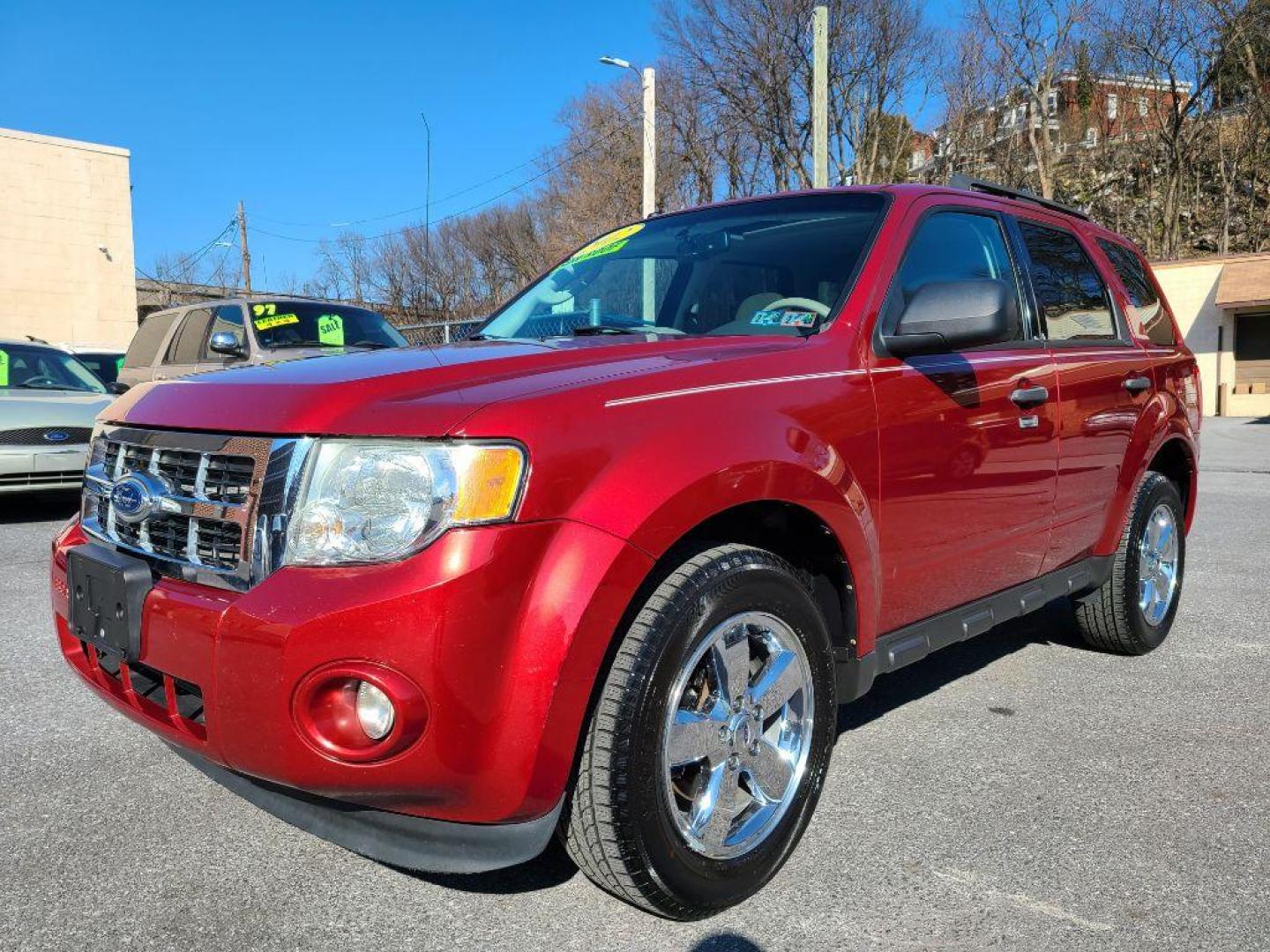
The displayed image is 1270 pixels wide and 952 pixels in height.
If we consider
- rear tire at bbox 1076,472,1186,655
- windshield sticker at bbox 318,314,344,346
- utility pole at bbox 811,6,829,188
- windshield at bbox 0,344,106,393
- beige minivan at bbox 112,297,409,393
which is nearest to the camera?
rear tire at bbox 1076,472,1186,655

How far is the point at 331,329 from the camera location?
30.2 feet

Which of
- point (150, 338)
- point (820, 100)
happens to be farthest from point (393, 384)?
point (820, 100)

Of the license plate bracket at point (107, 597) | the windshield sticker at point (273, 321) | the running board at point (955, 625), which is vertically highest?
the windshield sticker at point (273, 321)

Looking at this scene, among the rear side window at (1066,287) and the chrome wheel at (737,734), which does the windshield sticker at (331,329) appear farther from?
the chrome wheel at (737,734)

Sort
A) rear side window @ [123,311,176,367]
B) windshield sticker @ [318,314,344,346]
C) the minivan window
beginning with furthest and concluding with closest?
rear side window @ [123,311,176,367]
windshield sticker @ [318,314,344,346]
the minivan window

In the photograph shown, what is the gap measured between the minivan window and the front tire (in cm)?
755

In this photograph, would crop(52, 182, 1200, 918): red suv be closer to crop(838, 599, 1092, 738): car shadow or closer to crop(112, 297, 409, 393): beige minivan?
crop(838, 599, 1092, 738): car shadow

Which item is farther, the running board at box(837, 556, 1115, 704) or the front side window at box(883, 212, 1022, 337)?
the front side window at box(883, 212, 1022, 337)

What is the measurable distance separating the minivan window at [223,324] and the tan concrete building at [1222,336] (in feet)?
79.0

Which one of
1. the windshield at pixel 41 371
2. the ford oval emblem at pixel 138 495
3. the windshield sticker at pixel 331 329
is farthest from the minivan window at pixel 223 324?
the ford oval emblem at pixel 138 495

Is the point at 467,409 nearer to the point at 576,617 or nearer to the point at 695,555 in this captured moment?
the point at 576,617

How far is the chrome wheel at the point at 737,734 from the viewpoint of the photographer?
87.3 inches

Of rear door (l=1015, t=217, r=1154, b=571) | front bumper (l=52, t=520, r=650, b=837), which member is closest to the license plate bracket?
front bumper (l=52, t=520, r=650, b=837)

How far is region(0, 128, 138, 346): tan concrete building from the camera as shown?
29.2m
